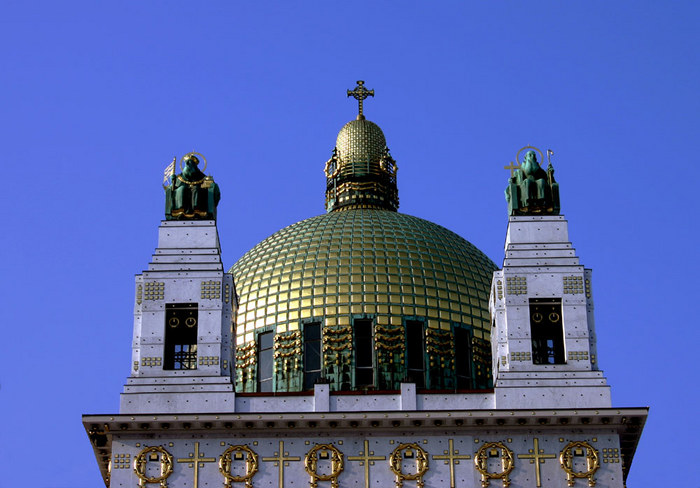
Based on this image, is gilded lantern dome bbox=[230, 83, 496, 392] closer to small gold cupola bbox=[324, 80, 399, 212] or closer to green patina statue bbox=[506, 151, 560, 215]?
small gold cupola bbox=[324, 80, 399, 212]

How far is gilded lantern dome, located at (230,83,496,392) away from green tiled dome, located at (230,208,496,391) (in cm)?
3

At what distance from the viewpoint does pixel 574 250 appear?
6425 cm

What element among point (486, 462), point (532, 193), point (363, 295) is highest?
point (532, 193)

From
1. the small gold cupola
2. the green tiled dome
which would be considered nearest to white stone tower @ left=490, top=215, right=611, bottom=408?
the green tiled dome

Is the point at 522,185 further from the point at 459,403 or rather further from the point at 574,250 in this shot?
the point at 459,403

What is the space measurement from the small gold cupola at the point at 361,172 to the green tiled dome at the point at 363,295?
339cm

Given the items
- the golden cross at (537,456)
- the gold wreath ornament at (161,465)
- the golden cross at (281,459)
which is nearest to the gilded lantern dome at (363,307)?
the golden cross at (281,459)

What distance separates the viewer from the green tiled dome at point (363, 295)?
6956cm

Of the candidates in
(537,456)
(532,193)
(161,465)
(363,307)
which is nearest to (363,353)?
(363,307)

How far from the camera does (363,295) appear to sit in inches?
2800

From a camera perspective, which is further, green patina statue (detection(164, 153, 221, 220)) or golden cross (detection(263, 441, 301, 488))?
green patina statue (detection(164, 153, 221, 220))

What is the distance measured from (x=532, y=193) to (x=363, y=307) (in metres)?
7.97

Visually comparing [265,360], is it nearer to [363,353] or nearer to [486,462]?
[363,353]

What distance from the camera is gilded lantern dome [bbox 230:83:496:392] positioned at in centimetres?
6938
